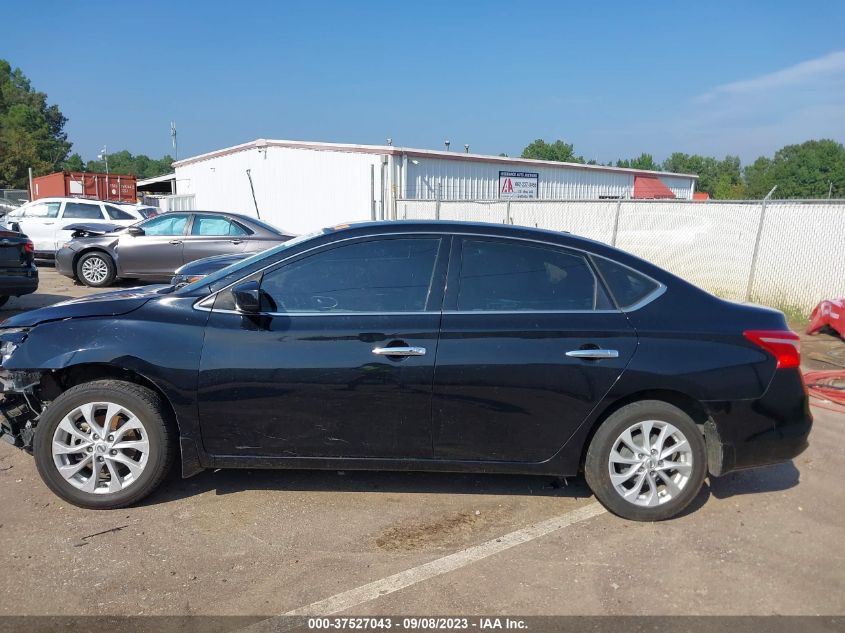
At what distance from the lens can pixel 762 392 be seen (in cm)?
387

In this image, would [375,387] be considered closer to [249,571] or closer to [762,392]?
[249,571]

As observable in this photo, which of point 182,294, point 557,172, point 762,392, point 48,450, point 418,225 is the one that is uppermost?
point 557,172

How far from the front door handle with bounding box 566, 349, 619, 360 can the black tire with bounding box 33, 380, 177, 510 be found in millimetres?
2321

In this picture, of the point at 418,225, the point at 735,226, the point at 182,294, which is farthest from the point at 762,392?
the point at 735,226

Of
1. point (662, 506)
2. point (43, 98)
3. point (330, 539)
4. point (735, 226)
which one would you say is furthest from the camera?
point (43, 98)

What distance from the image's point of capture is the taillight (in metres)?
3.90

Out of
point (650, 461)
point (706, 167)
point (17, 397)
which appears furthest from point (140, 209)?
point (706, 167)

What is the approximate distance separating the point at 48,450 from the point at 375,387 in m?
1.91

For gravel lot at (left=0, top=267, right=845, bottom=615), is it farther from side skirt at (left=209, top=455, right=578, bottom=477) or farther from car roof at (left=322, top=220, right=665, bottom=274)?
car roof at (left=322, top=220, right=665, bottom=274)

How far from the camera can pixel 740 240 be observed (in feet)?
38.5

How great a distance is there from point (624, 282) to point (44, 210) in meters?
16.3

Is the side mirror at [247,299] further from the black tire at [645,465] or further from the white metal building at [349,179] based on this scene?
the white metal building at [349,179]

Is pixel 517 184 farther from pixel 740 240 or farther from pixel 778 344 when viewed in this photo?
pixel 778 344

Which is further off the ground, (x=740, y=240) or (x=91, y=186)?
(x=91, y=186)
